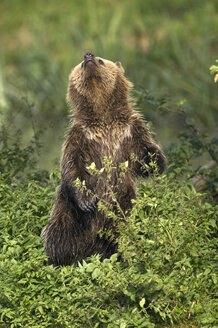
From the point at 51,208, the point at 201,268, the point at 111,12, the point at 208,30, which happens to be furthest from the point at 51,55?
the point at 201,268

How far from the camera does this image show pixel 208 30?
A: 980 cm

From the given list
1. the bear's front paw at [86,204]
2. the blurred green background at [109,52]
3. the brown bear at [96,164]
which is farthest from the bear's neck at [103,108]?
the blurred green background at [109,52]

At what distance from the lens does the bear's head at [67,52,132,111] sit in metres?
4.96

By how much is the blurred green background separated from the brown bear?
268cm

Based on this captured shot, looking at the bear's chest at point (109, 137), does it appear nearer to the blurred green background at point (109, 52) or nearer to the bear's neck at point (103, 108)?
the bear's neck at point (103, 108)

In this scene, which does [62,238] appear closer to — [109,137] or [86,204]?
[86,204]

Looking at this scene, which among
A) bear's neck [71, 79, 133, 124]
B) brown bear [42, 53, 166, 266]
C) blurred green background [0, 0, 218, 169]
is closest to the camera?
brown bear [42, 53, 166, 266]

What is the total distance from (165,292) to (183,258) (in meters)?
0.49

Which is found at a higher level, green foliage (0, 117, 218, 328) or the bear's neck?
the bear's neck

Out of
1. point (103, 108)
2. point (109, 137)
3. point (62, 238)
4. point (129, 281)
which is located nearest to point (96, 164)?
point (109, 137)

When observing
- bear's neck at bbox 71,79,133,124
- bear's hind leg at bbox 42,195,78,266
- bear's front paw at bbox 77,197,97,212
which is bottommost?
bear's hind leg at bbox 42,195,78,266

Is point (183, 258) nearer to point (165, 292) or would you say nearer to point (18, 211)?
point (165, 292)

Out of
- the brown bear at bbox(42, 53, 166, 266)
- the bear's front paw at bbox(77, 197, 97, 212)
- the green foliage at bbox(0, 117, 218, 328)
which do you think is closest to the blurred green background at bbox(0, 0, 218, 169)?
the brown bear at bbox(42, 53, 166, 266)

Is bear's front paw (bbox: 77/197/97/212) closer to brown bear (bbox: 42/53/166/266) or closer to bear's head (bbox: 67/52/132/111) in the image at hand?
brown bear (bbox: 42/53/166/266)
